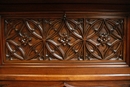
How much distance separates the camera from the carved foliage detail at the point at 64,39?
2.78 ft

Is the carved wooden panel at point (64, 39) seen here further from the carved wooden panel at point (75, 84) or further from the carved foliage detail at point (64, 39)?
the carved wooden panel at point (75, 84)

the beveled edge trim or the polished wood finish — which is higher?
the polished wood finish

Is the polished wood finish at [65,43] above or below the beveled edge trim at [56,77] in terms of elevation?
above

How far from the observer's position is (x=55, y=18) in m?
0.84

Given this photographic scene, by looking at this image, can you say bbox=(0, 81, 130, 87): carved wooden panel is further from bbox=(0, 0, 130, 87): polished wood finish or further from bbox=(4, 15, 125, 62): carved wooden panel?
bbox=(4, 15, 125, 62): carved wooden panel

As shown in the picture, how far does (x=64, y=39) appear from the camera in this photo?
0.85m

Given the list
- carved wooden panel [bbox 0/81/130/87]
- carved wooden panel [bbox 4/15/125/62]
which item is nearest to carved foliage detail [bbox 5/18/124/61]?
carved wooden panel [bbox 4/15/125/62]

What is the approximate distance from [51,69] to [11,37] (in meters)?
0.26

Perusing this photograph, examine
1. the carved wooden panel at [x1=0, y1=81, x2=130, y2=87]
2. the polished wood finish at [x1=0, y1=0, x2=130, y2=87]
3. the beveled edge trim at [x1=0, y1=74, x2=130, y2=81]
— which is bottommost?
the carved wooden panel at [x1=0, y1=81, x2=130, y2=87]

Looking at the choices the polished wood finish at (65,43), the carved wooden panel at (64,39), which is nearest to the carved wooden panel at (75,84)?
the polished wood finish at (65,43)

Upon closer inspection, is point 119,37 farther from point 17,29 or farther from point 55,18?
point 17,29

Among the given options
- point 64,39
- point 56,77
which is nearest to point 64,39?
point 64,39

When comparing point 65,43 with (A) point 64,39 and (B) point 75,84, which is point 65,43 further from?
(B) point 75,84

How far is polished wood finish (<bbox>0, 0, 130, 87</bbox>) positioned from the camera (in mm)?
826
